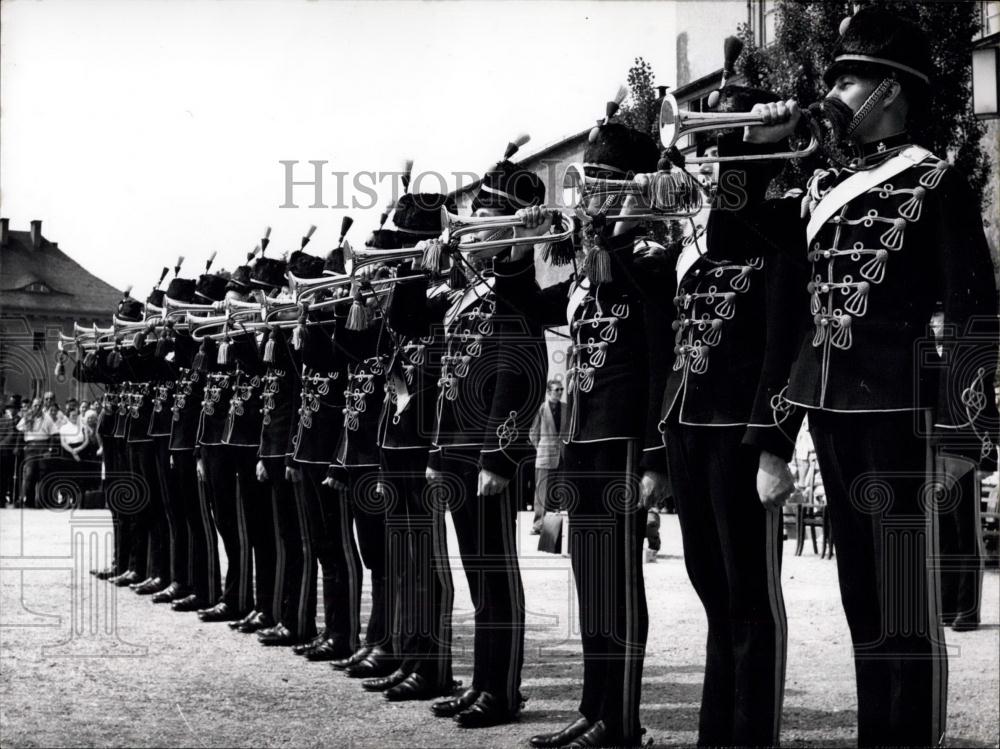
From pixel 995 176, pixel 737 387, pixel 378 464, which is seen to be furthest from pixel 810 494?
pixel 737 387

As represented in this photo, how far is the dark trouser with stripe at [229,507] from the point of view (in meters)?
9.62

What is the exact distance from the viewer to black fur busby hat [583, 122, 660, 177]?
5.34 meters

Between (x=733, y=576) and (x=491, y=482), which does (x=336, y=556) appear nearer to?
(x=491, y=482)

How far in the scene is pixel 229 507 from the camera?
968 centimetres

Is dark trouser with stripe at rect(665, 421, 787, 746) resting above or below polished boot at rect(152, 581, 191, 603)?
above

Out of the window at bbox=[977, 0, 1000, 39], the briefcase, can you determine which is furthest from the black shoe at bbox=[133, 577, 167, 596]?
the window at bbox=[977, 0, 1000, 39]

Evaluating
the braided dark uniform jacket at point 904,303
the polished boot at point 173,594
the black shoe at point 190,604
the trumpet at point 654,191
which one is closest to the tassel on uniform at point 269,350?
the black shoe at point 190,604

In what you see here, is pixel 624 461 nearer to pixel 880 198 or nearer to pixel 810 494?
pixel 880 198

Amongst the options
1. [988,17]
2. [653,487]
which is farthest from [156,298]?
[988,17]

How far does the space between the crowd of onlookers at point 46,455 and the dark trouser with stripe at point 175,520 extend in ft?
40.6

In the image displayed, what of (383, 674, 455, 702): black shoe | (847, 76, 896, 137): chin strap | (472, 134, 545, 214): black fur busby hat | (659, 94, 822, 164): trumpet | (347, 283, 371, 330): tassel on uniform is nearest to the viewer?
(659, 94, 822, 164): trumpet

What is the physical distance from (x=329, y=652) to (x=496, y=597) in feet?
7.16

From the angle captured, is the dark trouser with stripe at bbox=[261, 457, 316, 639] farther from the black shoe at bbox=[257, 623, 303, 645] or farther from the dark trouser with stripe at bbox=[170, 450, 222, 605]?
the dark trouser with stripe at bbox=[170, 450, 222, 605]

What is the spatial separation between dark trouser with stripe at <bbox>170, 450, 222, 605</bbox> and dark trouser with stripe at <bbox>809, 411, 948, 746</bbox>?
709 cm
